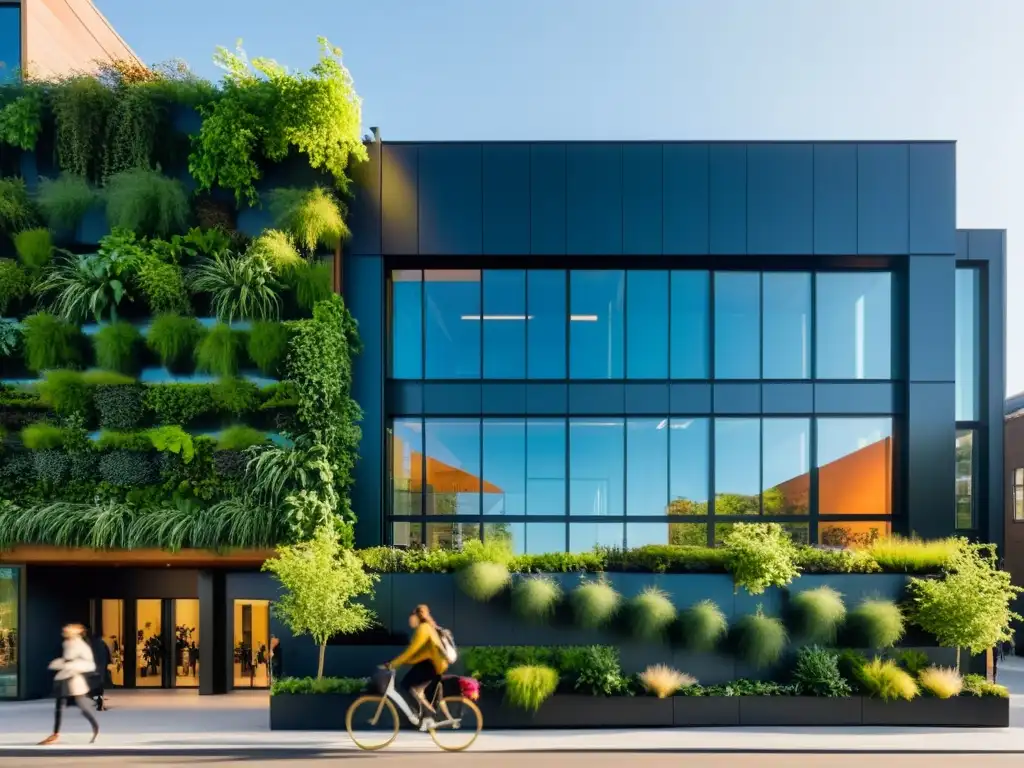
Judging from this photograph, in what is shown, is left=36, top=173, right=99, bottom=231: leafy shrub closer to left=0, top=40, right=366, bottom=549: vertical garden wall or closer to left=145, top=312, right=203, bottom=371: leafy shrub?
left=0, top=40, right=366, bottom=549: vertical garden wall

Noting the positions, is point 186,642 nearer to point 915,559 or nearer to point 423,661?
point 423,661

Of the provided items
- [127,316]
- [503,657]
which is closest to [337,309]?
[127,316]

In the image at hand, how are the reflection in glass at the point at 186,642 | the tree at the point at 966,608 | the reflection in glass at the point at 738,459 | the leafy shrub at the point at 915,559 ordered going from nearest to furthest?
the tree at the point at 966,608 < the leafy shrub at the point at 915,559 < the reflection in glass at the point at 738,459 < the reflection in glass at the point at 186,642

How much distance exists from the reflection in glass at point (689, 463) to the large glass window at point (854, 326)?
319 centimetres

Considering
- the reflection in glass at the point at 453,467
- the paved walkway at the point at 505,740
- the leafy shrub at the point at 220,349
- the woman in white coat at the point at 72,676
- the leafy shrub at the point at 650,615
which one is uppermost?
the leafy shrub at the point at 220,349

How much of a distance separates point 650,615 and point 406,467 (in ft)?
23.5

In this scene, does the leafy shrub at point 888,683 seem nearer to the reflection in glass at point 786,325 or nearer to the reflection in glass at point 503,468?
the reflection in glass at point 786,325

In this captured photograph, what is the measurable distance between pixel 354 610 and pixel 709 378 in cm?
969

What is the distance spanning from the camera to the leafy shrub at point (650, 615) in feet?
40.2

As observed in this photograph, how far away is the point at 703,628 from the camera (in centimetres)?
1223

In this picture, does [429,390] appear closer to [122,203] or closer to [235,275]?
[235,275]

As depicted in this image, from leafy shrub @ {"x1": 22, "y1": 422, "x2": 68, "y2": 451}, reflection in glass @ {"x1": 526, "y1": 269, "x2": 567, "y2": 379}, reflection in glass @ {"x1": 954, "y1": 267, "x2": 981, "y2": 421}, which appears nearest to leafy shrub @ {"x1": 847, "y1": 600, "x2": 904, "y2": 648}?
reflection in glass @ {"x1": 526, "y1": 269, "x2": 567, "y2": 379}

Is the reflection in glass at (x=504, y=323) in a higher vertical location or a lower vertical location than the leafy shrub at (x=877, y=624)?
higher

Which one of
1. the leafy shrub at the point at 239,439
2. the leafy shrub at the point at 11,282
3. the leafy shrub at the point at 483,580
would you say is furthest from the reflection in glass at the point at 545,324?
the leafy shrub at the point at 11,282
